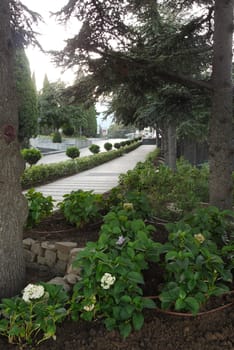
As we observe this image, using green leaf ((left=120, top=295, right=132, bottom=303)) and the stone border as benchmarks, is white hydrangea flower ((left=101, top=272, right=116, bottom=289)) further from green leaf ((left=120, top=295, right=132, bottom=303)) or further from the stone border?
the stone border

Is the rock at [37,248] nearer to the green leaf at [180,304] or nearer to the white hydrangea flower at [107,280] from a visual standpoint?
the white hydrangea flower at [107,280]

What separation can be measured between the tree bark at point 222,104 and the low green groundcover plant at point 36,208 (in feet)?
6.06

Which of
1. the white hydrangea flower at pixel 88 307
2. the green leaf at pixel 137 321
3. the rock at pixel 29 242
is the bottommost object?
the rock at pixel 29 242

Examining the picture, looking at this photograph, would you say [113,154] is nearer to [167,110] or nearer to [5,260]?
[167,110]

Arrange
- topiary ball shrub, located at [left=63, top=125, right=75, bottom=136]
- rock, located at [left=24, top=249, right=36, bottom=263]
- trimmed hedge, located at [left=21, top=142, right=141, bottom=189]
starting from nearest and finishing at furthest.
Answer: rock, located at [left=24, top=249, right=36, bottom=263], trimmed hedge, located at [left=21, top=142, right=141, bottom=189], topiary ball shrub, located at [left=63, top=125, right=75, bottom=136]

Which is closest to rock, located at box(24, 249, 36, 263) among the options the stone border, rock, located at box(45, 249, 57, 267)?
the stone border

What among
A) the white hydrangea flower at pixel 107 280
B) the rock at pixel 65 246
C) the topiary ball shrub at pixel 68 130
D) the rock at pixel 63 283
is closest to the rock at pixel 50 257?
the rock at pixel 65 246

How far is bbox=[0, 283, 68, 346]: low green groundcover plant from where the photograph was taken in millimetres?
1584

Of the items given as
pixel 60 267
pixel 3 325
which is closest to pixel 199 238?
pixel 3 325

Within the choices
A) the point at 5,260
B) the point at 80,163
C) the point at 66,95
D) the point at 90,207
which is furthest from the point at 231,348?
the point at 80,163

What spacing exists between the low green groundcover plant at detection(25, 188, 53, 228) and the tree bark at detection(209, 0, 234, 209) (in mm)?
1846

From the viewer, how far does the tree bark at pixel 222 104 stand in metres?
3.19

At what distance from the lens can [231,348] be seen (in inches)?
61.9

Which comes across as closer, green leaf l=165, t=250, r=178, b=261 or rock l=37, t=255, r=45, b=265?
green leaf l=165, t=250, r=178, b=261
